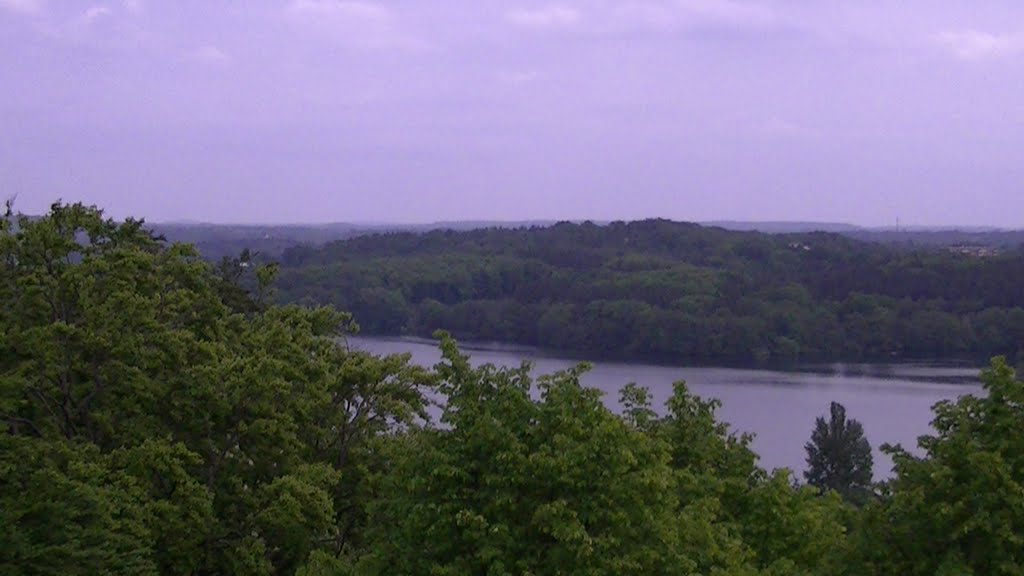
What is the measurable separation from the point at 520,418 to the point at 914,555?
12.1 feet

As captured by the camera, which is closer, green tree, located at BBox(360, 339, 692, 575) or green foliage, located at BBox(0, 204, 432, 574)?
green tree, located at BBox(360, 339, 692, 575)

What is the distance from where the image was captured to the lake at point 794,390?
37.0 meters

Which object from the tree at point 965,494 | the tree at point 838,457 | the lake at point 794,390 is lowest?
the lake at point 794,390

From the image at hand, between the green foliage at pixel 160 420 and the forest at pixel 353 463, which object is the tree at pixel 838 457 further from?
the green foliage at pixel 160 420

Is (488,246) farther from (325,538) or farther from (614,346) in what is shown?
(325,538)

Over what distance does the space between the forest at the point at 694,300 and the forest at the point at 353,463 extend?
47017 millimetres

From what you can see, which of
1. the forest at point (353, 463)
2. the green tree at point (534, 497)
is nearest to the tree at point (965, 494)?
the forest at point (353, 463)

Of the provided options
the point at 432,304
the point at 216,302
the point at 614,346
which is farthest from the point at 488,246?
the point at 216,302

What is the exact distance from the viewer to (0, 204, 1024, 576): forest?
909cm

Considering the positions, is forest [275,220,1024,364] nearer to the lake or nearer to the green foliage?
the lake

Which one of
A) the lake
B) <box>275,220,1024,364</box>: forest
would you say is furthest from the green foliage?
<box>275,220,1024,364</box>: forest

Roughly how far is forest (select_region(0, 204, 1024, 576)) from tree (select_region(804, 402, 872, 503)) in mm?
15334

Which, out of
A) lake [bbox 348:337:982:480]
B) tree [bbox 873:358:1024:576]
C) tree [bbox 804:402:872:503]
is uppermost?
tree [bbox 873:358:1024:576]

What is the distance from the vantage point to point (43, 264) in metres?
13.0
